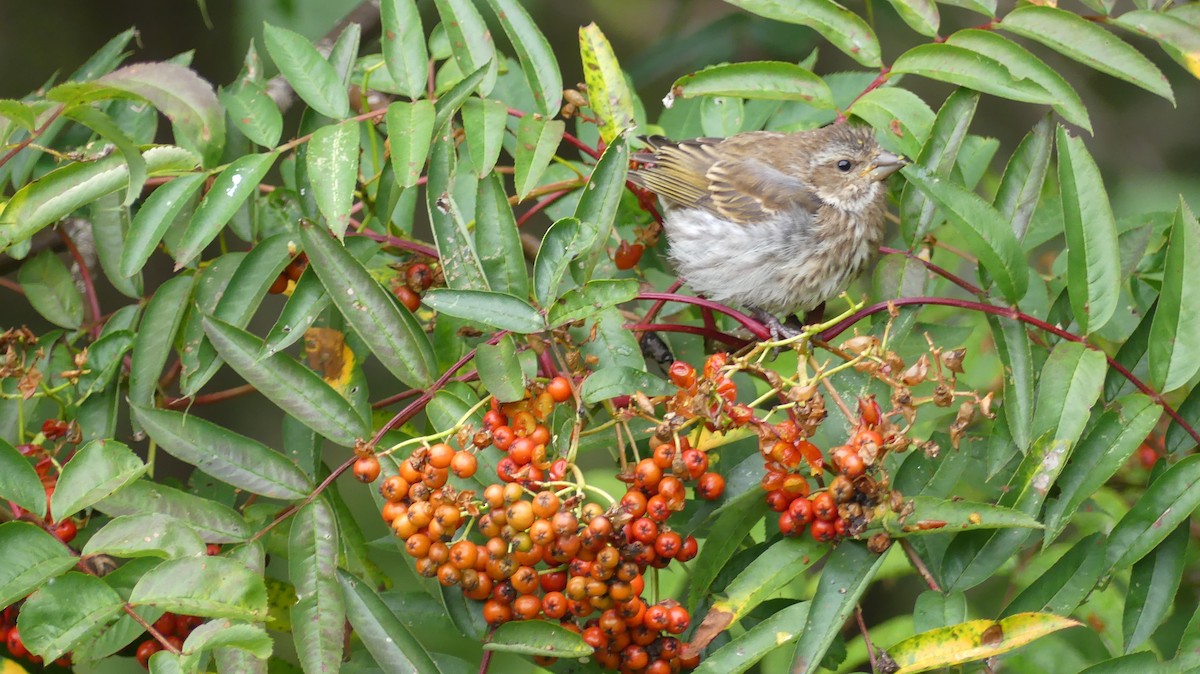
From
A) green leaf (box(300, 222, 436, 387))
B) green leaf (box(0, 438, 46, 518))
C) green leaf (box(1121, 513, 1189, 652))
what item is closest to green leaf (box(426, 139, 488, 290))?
green leaf (box(300, 222, 436, 387))

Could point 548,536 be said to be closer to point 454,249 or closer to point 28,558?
point 454,249

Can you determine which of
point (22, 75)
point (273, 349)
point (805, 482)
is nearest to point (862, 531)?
point (805, 482)

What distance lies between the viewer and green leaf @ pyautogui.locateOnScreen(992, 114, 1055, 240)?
2.46m

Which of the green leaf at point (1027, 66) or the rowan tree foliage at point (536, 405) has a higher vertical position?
the green leaf at point (1027, 66)

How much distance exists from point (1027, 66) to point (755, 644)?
134 cm

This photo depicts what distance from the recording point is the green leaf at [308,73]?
255 cm

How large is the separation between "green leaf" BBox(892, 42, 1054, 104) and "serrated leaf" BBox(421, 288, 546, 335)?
100 centimetres

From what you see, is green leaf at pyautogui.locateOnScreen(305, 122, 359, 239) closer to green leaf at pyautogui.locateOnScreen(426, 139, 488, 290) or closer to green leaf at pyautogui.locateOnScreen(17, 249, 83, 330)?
green leaf at pyautogui.locateOnScreen(426, 139, 488, 290)

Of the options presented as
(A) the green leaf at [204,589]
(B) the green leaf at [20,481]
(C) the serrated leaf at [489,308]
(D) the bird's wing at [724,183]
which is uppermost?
(C) the serrated leaf at [489,308]

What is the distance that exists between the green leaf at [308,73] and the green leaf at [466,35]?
0.85 ft

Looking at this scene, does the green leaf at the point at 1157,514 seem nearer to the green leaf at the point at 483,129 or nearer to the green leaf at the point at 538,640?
the green leaf at the point at 538,640

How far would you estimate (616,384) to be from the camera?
84.7 inches

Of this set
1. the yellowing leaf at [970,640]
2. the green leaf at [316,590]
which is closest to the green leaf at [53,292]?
the green leaf at [316,590]

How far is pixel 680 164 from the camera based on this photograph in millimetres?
3664
